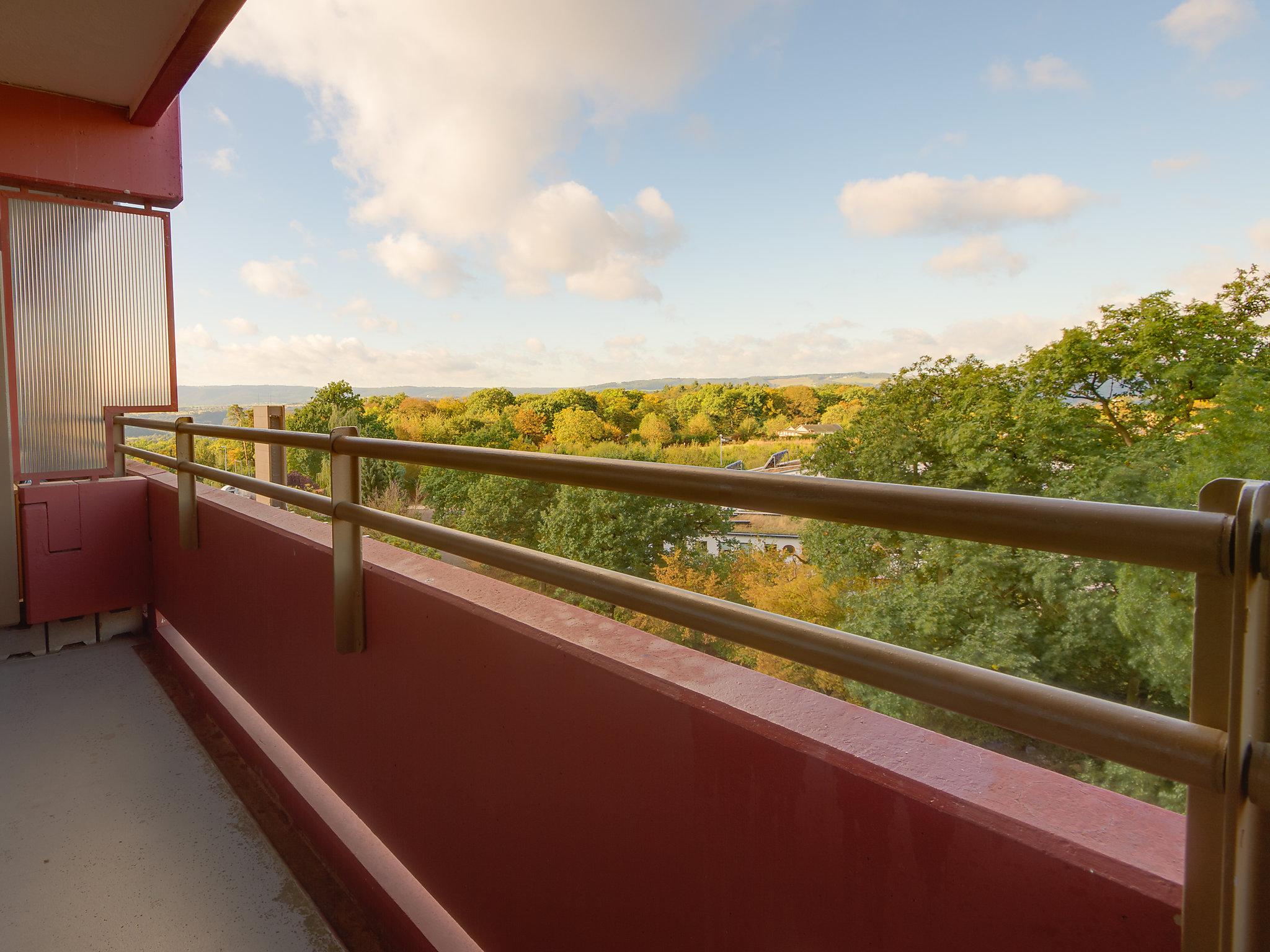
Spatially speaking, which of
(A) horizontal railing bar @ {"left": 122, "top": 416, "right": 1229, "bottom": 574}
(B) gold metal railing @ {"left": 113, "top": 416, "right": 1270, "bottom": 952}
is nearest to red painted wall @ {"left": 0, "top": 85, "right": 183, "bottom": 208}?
(A) horizontal railing bar @ {"left": 122, "top": 416, "right": 1229, "bottom": 574}

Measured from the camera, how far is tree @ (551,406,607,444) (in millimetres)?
27266

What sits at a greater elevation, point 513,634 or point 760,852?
point 513,634

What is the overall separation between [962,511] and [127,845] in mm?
2213

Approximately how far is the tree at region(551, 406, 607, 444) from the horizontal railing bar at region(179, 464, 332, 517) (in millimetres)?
24091

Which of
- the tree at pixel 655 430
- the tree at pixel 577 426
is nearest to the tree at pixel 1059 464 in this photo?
the tree at pixel 655 430

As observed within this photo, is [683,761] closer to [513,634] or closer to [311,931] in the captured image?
[513,634]

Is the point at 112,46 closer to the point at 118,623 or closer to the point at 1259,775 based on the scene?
the point at 118,623

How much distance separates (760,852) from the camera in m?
0.71

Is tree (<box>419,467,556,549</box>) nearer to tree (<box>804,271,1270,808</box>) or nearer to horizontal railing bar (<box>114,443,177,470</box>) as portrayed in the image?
tree (<box>804,271,1270,808</box>)

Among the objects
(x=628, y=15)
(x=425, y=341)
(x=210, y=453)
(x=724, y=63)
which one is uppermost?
(x=724, y=63)

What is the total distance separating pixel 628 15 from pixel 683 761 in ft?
106

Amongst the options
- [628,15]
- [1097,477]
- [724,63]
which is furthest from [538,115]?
[1097,477]

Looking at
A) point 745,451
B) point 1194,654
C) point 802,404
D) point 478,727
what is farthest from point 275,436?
point 802,404

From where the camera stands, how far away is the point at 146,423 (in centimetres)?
316
